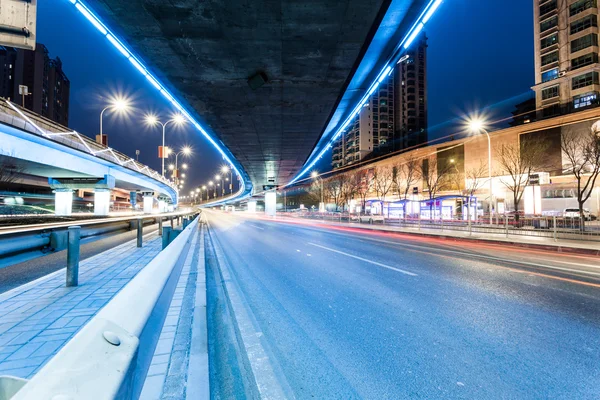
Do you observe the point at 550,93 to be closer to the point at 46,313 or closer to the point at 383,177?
the point at 383,177

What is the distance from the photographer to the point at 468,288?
6.16m

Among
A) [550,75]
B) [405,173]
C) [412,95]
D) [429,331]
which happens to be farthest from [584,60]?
[412,95]

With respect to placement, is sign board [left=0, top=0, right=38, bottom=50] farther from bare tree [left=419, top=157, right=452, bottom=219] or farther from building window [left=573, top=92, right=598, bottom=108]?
building window [left=573, top=92, right=598, bottom=108]

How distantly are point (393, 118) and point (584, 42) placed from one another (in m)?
81.5

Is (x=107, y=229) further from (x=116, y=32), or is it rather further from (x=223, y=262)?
(x=116, y=32)

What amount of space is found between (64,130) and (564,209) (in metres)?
52.5

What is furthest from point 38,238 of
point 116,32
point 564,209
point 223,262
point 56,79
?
point 56,79

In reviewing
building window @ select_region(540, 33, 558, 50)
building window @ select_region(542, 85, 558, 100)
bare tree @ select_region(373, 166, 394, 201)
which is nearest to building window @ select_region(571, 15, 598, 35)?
building window @ select_region(540, 33, 558, 50)

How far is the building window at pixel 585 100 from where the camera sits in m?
44.3

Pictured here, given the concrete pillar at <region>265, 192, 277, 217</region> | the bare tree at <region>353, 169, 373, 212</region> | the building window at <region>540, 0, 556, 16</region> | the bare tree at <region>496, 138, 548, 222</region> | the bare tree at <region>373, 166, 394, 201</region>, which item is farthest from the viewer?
the bare tree at <region>353, 169, 373, 212</region>

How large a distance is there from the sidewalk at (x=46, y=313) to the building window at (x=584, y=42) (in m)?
68.3

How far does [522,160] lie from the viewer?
1329 inches

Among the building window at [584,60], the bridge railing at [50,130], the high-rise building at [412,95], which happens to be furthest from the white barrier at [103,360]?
the high-rise building at [412,95]

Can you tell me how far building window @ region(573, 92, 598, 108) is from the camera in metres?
44.3
